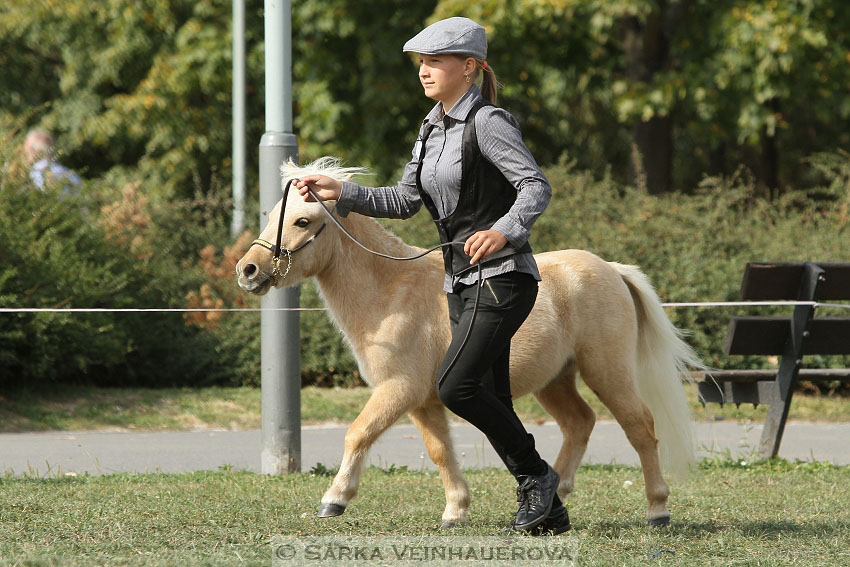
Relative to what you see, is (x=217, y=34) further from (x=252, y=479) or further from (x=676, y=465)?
(x=676, y=465)

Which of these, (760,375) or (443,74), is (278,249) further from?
(760,375)

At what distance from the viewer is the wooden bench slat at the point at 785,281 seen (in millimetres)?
7613

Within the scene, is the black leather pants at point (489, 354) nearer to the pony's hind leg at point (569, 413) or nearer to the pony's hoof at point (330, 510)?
the pony's hoof at point (330, 510)

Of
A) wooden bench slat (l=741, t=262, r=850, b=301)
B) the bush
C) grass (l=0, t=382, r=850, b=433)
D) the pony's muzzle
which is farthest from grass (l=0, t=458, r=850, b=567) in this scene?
the bush

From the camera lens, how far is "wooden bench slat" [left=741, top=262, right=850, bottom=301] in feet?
25.0

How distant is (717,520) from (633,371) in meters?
0.87

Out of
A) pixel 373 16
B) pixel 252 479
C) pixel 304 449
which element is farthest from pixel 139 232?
pixel 373 16

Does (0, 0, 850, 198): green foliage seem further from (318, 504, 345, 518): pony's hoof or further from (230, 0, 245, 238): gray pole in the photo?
(318, 504, 345, 518): pony's hoof

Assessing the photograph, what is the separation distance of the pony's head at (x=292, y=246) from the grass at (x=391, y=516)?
1.13 metres

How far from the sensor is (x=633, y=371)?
17.9 feet

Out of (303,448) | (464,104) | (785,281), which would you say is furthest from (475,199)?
(303,448)

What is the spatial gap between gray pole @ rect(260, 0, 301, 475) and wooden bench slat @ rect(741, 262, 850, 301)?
3099 mm

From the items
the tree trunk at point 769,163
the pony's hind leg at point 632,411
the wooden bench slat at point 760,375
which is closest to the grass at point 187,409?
the wooden bench slat at point 760,375

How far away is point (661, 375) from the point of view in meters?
5.82
